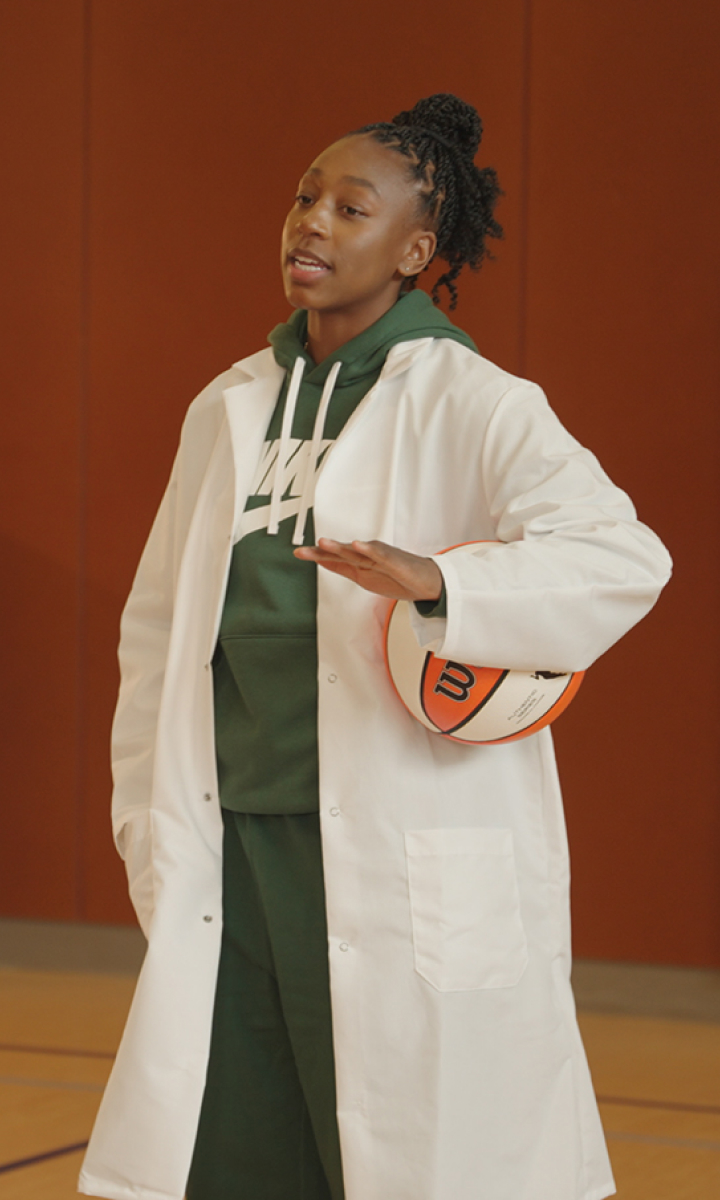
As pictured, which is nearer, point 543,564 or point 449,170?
point 543,564

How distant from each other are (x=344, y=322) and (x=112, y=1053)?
81.8 inches

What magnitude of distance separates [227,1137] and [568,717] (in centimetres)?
198

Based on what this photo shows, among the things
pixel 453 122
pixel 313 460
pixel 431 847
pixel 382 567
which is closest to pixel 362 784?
pixel 431 847

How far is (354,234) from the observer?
1593 mm

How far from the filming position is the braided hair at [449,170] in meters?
1.68

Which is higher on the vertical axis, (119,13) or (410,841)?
(119,13)

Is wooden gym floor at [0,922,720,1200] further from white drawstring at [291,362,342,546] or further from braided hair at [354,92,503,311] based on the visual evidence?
braided hair at [354,92,503,311]

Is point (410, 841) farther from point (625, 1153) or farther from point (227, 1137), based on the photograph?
point (625, 1153)

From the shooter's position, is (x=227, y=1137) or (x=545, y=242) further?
(x=545, y=242)

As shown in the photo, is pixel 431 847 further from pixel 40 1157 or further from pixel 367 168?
pixel 40 1157

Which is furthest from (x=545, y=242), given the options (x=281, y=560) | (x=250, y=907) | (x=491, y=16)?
(x=250, y=907)

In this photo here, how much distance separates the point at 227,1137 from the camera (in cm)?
158

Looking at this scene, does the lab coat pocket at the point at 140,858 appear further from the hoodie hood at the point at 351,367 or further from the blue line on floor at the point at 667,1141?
the blue line on floor at the point at 667,1141

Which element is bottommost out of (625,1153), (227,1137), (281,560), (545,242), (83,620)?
(625,1153)
